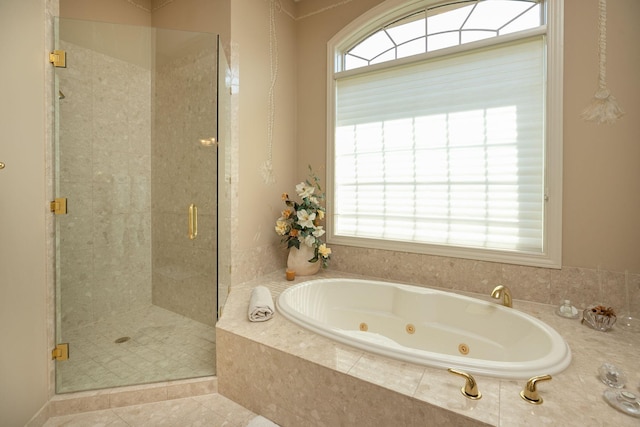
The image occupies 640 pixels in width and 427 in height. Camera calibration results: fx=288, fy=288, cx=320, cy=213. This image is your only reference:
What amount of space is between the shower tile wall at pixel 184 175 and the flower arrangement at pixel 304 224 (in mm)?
635

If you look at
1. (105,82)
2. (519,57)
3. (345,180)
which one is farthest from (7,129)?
(519,57)

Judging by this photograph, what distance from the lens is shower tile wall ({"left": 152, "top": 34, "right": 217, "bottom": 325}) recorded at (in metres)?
1.85

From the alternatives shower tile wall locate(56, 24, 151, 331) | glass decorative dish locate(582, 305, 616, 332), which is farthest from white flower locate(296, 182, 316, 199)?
glass decorative dish locate(582, 305, 616, 332)

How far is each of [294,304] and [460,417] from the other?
1163mm

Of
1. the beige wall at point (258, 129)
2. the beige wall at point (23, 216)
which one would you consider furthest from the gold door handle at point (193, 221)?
the beige wall at point (23, 216)

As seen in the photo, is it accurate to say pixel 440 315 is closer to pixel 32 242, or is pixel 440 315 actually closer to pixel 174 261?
pixel 174 261

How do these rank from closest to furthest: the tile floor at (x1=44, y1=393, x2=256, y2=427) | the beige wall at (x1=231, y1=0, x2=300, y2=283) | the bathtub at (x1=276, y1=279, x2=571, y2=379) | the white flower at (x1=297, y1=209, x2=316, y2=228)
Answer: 1. the bathtub at (x1=276, y1=279, x2=571, y2=379)
2. the tile floor at (x1=44, y1=393, x2=256, y2=427)
3. the beige wall at (x1=231, y1=0, x2=300, y2=283)
4. the white flower at (x1=297, y1=209, x2=316, y2=228)

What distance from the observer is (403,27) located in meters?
2.26

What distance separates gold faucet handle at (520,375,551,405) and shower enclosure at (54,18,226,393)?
151 cm

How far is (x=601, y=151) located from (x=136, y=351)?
2.96 m

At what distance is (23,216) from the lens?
132cm

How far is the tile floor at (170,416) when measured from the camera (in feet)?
4.56

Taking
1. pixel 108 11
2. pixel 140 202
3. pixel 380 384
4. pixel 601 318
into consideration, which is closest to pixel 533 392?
pixel 380 384

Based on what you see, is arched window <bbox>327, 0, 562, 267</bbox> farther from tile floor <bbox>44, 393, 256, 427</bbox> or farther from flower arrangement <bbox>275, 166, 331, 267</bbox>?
tile floor <bbox>44, 393, 256, 427</bbox>
